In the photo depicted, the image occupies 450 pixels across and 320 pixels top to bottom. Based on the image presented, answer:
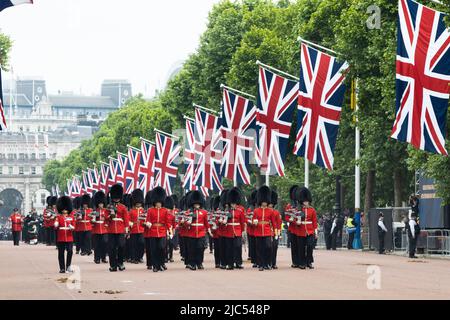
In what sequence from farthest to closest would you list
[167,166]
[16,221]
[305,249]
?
[16,221] < [167,166] < [305,249]

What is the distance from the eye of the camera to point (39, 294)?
25438 millimetres

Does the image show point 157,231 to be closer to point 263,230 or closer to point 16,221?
point 263,230

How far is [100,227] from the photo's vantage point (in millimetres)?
39438

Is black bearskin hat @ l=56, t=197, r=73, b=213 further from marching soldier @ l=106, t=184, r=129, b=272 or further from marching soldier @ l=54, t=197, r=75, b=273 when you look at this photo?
marching soldier @ l=106, t=184, r=129, b=272

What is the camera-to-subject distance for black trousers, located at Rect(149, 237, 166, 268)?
34.8 meters

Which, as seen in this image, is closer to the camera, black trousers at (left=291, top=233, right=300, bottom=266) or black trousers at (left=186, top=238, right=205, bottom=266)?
black trousers at (left=186, top=238, right=205, bottom=266)

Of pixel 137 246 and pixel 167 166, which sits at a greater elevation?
pixel 167 166

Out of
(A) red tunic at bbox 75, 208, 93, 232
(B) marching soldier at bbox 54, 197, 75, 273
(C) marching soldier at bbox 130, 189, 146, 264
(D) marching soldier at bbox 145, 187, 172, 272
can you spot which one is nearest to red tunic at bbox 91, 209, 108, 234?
(C) marching soldier at bbox 130, 189, 146, 264

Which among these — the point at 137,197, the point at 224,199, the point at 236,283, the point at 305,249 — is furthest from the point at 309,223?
the point at 236,283

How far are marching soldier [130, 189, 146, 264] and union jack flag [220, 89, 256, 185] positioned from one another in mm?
12089

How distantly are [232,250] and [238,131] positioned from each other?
664 inches

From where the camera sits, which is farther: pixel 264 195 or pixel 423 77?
pixel 264 195

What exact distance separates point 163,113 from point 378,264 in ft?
196
